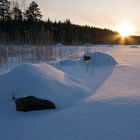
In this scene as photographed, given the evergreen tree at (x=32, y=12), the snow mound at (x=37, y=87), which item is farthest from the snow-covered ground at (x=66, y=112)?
the evergreen tree at (x=32, y=12)

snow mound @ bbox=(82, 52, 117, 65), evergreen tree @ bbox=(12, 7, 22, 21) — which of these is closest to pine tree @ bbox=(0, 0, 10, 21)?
evergreen tree @ bbox=(12, 7, 22, 21)

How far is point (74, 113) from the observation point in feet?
8.03

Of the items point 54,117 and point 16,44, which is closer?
point 54,117

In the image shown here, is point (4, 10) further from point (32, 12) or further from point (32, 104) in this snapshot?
point (32, 104)

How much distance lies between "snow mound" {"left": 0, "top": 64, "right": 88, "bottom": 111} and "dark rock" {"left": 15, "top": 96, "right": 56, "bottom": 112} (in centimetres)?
7

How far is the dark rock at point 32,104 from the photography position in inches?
102

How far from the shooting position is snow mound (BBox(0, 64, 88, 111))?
2.76 metres

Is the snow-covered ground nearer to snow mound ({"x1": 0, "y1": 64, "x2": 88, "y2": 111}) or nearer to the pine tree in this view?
snow mound ({"x1": 0, "y1": 64, "x2": 88, "y2": 111})

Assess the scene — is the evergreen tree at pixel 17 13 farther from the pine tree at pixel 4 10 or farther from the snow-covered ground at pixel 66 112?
the snow-covered ground at pixel 66 112

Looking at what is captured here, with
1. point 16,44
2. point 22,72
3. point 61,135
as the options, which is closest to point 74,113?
point 61,135

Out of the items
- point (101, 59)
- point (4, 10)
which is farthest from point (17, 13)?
point (101, 59)

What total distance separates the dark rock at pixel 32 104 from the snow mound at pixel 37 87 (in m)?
Result: 0.07

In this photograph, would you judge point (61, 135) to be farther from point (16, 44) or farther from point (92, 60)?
point (16, 44)

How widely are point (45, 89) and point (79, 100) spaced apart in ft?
1.57
